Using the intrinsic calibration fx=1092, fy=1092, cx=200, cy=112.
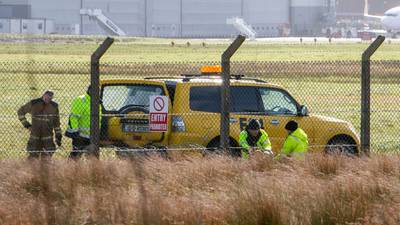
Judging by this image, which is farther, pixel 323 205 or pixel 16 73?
pixel 16 73

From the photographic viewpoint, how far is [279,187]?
10406 mm

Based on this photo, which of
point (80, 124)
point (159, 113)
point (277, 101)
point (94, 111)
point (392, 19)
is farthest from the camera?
point (392, 19)

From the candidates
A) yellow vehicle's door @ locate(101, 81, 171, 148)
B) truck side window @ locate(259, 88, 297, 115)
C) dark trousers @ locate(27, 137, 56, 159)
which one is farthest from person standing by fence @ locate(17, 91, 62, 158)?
truck side window @ locate(259, 88, 297, 115)

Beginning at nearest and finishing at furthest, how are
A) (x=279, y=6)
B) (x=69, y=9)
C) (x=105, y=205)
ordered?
(x=105, y=205), (x=69, y=9), (x=279, y=6)

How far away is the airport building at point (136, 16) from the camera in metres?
122

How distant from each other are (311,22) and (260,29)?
12.5m

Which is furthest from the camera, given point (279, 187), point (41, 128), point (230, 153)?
point (41, 128)

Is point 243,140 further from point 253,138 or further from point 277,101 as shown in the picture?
point 277,101

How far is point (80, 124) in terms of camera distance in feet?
49.5

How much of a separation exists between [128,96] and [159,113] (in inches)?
51.4

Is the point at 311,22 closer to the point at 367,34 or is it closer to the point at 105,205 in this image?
the point at 367,34

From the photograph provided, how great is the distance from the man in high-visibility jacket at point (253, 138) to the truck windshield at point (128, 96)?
1.74m

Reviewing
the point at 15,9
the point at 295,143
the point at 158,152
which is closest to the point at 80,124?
the point at 158,152

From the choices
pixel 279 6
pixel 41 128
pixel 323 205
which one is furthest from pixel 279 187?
pixel 279 6
